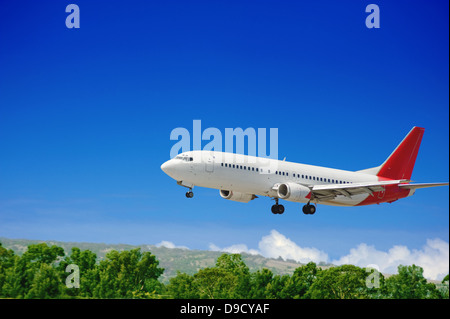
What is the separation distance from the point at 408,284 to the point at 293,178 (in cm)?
12622

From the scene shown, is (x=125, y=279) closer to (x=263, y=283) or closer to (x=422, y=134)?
(x=263, y=283)

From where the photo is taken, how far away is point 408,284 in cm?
17612

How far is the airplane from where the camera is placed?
58.9 metres

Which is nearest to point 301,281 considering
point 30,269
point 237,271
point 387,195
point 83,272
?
point 237,271

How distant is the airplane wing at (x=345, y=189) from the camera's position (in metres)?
66.3

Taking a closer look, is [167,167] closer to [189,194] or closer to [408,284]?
[189,194]

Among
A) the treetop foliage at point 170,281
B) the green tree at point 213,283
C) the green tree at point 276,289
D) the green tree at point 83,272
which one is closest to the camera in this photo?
the treetop foliage at point 170,281

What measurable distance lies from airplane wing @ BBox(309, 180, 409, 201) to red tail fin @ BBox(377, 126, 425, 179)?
11.7 metres

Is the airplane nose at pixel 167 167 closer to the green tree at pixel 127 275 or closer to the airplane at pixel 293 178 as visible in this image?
the airplane at pixel 293 178

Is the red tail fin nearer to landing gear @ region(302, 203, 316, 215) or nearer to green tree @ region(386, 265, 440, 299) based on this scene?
landing gear @ region(302, 203, 316, 215)

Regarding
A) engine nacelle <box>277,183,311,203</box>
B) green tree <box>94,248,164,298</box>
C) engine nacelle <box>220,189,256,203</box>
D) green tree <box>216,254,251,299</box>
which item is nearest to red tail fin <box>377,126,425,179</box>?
engine nacelle <box>277,183,311,203</box>

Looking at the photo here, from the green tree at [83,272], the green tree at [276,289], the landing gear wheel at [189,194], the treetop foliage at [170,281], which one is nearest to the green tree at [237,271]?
the treetop foliage at [170,281]

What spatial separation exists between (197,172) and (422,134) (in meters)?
41.1
